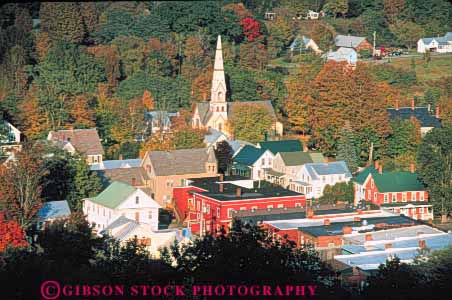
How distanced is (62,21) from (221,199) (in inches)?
405

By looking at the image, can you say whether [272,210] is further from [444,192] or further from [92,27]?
[92,27]

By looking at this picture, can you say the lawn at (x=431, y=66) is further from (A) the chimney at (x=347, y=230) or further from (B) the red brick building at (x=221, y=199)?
(A) the chimney at (x=347, y=230)

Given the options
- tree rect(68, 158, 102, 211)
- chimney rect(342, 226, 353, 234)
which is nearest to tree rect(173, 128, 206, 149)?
tree rect(68, 158, 102, 211)

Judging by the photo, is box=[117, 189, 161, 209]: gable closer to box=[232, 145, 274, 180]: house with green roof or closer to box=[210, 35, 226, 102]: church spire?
box=[232, 145, 274, 180]: house with green roof

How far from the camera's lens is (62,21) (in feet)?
77.7

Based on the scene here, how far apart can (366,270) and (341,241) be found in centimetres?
148

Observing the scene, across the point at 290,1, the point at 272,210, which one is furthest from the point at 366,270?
the point at 290,1

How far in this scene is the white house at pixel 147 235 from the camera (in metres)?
12.1

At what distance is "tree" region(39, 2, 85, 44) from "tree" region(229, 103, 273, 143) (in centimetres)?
576

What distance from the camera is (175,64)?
23.0 m

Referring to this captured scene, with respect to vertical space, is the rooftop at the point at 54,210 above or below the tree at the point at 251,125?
below

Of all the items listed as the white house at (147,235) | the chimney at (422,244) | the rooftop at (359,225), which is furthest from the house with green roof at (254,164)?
the chimney at (422,244)

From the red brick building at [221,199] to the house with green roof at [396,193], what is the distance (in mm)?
1038

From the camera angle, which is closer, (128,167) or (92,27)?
(128,167)
